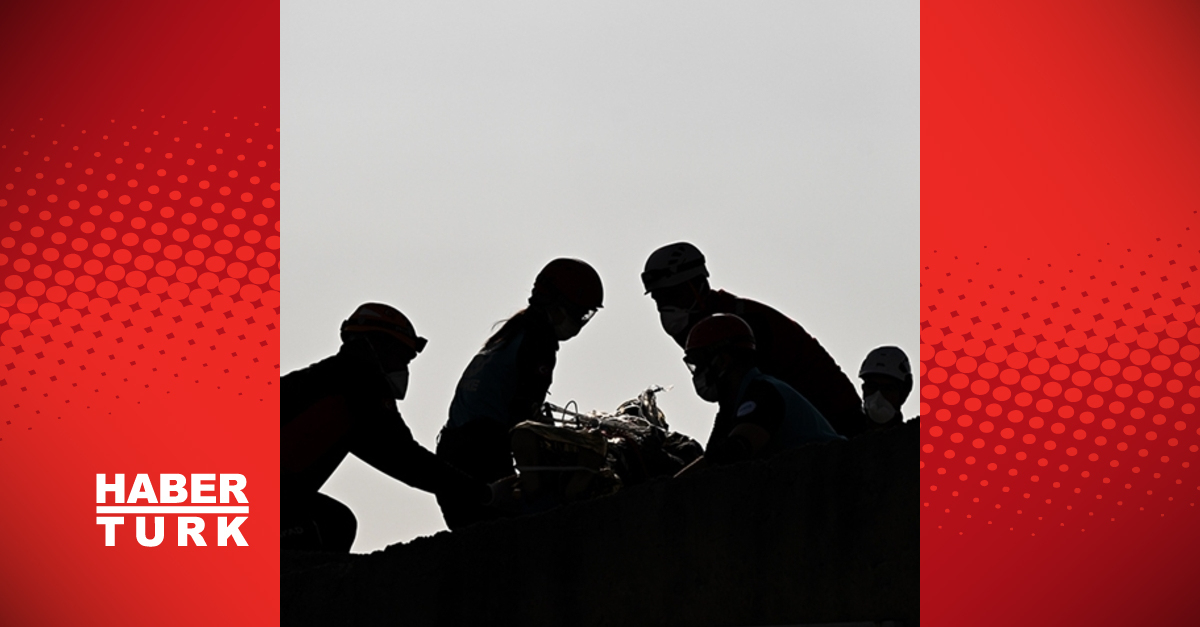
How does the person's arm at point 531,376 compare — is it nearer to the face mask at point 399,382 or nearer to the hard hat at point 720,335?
the face mask at point 399,382

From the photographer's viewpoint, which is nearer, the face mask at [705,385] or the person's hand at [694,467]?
the person's hand at [694,467]

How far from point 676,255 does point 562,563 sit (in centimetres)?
285

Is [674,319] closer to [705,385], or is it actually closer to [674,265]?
[674,265]

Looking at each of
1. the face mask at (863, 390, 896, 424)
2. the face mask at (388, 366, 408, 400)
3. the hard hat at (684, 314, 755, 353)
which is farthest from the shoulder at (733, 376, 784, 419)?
the face mask at (863, 390, 896, 424)

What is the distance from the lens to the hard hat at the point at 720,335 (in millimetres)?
7969

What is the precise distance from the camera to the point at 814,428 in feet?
25.5

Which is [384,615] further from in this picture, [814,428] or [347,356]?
[814,428]

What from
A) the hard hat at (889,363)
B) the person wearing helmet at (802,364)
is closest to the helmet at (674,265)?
the person wearing helmet at (802,364)

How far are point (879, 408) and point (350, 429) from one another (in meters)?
3.93

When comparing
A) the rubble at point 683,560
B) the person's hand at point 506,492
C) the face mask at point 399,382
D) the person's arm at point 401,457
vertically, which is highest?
the face mask at point 399,382

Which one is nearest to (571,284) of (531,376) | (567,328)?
(567,328)

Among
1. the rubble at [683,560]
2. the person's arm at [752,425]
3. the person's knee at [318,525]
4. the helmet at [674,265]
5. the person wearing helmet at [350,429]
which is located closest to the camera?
the rubble at [683,560]

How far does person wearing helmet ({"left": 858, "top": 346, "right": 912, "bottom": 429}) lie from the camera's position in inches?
420

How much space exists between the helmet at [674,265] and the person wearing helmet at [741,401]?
170 cm
